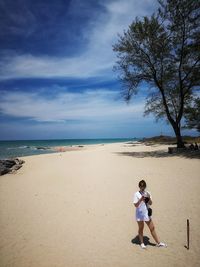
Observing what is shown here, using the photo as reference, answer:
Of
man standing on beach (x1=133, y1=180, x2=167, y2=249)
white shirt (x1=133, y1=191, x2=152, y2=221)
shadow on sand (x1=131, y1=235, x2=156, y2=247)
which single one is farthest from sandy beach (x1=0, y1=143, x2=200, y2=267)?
white shirt (x1=133, y1=191, x2=152, y2=221)

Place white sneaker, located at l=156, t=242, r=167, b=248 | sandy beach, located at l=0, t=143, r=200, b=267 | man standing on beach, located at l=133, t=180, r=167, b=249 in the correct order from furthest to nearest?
man standing on beach, located at l=133, t=180, r=167, b=249
white sneaker, located at l=156, t=242, r=167, b=248
sandy beach, located at l=0, t=143, r=200, b=267

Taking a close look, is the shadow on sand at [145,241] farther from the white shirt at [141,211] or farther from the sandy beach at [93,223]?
the white shirt at [141,211]

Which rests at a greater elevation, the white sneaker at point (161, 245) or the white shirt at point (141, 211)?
the white shirt at point (141, 211)

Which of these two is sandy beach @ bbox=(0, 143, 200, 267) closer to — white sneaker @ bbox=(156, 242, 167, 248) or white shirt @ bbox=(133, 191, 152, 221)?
white sneaker @ bbox=(156, 242, 167, 248)

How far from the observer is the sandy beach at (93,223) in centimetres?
546

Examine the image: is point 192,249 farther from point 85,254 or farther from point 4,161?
point 4,161

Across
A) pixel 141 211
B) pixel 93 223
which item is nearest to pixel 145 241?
pixel 141 211

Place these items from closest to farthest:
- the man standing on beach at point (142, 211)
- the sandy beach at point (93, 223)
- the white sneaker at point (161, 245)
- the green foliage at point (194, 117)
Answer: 1. the sandy beach at point (93, 223)
2. the white sneaker at point (161, 245)
3. the man standing on beach at point (142, 211)
4. the green foliage at point (194, 117)

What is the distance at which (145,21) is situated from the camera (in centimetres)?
2362

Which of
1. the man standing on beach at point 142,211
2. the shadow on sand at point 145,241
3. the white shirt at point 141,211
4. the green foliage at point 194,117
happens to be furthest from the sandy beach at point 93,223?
the green foliage at point 194,117

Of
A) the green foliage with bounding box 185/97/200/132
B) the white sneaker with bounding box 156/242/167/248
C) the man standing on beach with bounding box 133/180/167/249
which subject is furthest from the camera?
the green foliage with bounding box 185/97/200/132

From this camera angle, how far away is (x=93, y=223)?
7316 millimetres

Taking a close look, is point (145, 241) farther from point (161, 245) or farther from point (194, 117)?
point (194, 117)

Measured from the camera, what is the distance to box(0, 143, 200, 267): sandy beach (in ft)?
17.9
